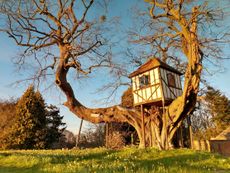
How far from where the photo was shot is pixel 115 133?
22.8m

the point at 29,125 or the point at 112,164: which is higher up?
the point at 29,125

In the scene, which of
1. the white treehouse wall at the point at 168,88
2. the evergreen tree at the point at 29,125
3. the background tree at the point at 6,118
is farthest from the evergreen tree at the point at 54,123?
the white treehouse wall at the point at 168,88

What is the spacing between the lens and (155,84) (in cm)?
1552

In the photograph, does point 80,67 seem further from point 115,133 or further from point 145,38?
point 115,133

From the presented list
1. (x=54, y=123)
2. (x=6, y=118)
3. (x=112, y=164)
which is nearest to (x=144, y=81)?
(x=112, y=164)

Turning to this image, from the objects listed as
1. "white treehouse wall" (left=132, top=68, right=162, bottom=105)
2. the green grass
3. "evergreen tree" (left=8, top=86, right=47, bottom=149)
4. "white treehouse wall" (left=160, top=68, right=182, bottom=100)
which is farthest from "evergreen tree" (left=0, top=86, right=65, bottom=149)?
the green grass

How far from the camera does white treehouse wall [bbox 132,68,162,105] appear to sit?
15422mm

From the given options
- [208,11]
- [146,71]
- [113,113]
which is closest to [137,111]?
[113,113]

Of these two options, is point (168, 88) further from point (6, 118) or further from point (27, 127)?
point (6, 118)

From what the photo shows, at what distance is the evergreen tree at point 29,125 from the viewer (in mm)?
25684

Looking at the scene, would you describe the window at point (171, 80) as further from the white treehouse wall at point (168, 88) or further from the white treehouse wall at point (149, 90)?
the white treehouse wall at point (149, 90)

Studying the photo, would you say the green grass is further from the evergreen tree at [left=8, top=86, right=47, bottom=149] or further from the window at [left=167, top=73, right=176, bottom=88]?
the evergreen tree at [left=8, top=86, right=47, bottom=149]

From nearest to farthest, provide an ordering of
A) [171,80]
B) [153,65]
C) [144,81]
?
[153,65] → [171,80] → [144,81]

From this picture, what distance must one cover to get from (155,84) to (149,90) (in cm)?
67
